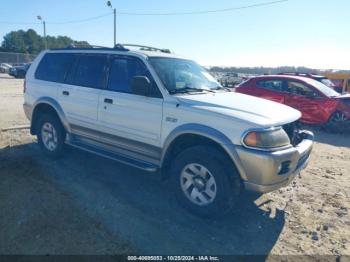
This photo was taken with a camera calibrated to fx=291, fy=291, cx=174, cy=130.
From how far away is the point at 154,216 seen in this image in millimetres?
3639

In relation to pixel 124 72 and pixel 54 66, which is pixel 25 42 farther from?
pixel 124 72

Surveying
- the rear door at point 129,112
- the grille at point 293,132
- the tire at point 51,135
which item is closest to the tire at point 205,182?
the rear door at point 129,112

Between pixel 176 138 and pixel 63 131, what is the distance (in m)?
2.58

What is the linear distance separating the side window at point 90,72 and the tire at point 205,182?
6.37 feet

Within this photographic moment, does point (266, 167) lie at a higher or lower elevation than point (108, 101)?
lower

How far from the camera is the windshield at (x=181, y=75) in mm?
4098

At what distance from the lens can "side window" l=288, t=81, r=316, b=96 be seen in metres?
9.10

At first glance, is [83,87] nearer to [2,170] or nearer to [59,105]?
[59,105]

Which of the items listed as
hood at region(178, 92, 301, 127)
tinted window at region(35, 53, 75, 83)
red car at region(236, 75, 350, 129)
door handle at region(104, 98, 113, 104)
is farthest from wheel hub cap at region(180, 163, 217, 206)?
red car at region(236, 75, 350, 129)

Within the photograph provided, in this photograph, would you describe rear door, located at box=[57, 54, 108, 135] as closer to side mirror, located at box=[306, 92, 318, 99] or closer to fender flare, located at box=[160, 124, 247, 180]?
fender flare, located at box=[160, 124, 247, 180]

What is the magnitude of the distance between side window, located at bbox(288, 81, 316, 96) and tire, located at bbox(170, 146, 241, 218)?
6.81m

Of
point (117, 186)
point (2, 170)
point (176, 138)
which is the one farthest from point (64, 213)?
point (2, 170)

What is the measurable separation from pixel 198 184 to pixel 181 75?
5.57 ft

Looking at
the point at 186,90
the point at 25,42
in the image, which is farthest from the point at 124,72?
the point at 25,42
